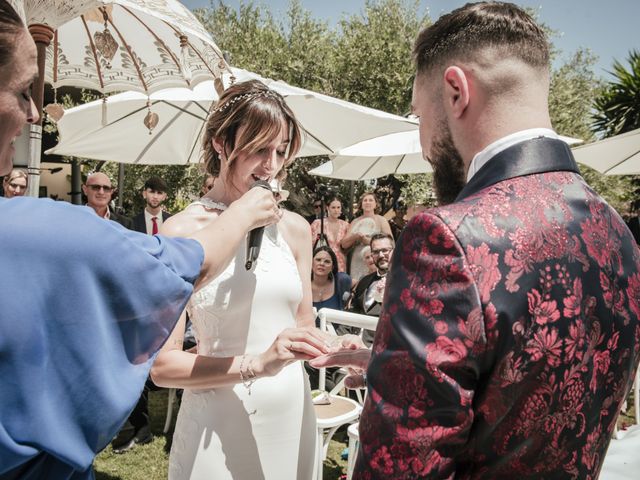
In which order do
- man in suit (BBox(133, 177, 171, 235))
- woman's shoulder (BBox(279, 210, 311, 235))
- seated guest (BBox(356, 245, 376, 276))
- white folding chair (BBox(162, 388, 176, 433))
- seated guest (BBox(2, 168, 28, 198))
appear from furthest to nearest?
man in suit (BBox(133, 177, 171, 235)) < seated guest (BBox(356, 245, 376, 276)) < seated guest (BBox(2, 168, 28, 198)) < white folding chair (BBox(162, 388, 176, 433)) < woman's shoulder (BBox(279, 210, 311, 235))

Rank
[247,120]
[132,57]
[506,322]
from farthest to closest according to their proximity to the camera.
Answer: [132,57] → [247,120] → [506,322]

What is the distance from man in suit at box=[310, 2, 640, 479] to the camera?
0.95 metres

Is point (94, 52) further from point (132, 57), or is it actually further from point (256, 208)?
point (256, 208)

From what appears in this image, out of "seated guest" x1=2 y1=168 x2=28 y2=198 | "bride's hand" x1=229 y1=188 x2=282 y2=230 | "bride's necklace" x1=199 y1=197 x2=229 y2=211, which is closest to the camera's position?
"bride's hand" x1=229 y1=188 x2=282 y2=230

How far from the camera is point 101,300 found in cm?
93

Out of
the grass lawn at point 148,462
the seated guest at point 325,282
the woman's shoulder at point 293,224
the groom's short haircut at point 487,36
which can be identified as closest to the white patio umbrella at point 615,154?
the seated guest at point 325,282

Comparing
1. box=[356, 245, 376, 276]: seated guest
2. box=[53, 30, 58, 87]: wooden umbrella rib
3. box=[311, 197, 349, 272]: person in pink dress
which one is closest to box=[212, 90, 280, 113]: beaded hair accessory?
box=[53, 30, 58, 87]: wooden umbrella rib

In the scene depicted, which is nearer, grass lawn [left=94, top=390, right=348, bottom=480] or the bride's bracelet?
the bride's bracelet

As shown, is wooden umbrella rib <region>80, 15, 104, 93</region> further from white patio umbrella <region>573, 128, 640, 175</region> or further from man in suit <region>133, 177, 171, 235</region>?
white patio umbrella <region>573, 128, 640, 175</region>

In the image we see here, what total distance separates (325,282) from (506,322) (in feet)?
18.5

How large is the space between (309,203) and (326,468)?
Answer: 14.6 m

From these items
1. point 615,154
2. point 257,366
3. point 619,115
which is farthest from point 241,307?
point 619,115

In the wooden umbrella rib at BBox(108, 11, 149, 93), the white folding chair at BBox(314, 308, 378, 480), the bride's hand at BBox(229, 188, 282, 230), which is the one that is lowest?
the white folding chair at BBox(314, 308, 378, 480)

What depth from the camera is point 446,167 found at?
127cm
